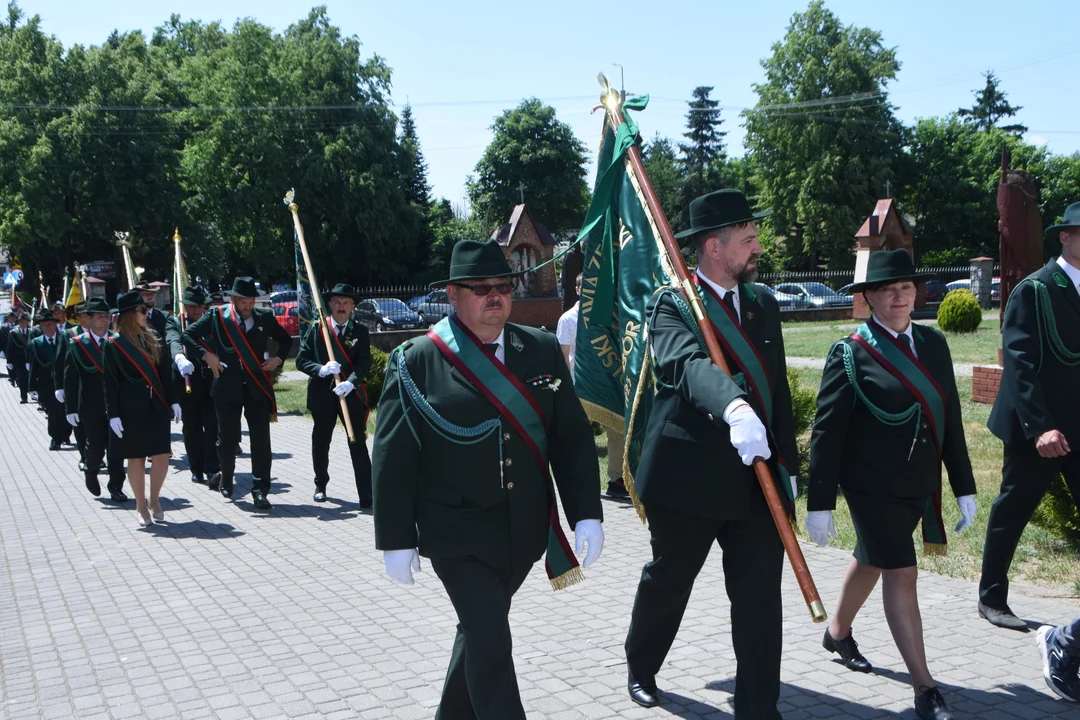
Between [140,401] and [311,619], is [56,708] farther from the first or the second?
[140,401]

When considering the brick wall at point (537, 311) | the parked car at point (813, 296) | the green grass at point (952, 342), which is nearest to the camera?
the green grass at point (952, 342)

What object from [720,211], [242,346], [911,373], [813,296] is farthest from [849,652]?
[813,296]

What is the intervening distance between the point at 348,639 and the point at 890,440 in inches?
123

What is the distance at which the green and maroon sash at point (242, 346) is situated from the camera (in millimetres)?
10148

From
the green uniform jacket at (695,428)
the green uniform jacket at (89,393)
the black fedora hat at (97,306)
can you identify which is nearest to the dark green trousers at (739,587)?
the green uniform jacket at (695,428)

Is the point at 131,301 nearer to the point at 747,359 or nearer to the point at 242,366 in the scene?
the point at 242,366

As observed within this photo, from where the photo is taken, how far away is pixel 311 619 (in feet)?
20.7

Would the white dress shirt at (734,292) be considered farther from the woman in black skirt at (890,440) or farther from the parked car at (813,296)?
the parked car at (813,296)

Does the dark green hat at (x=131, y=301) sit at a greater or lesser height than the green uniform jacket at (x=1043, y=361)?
greater

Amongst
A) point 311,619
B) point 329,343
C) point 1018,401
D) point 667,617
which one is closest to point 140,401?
point 329,343

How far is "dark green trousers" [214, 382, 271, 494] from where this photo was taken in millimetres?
10008

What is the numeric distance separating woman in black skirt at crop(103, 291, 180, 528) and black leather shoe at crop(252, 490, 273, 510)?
84 cm

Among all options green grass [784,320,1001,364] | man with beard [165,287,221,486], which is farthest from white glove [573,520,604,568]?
green grass [784,320,1001,364]

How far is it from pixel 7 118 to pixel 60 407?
37.0 metres
